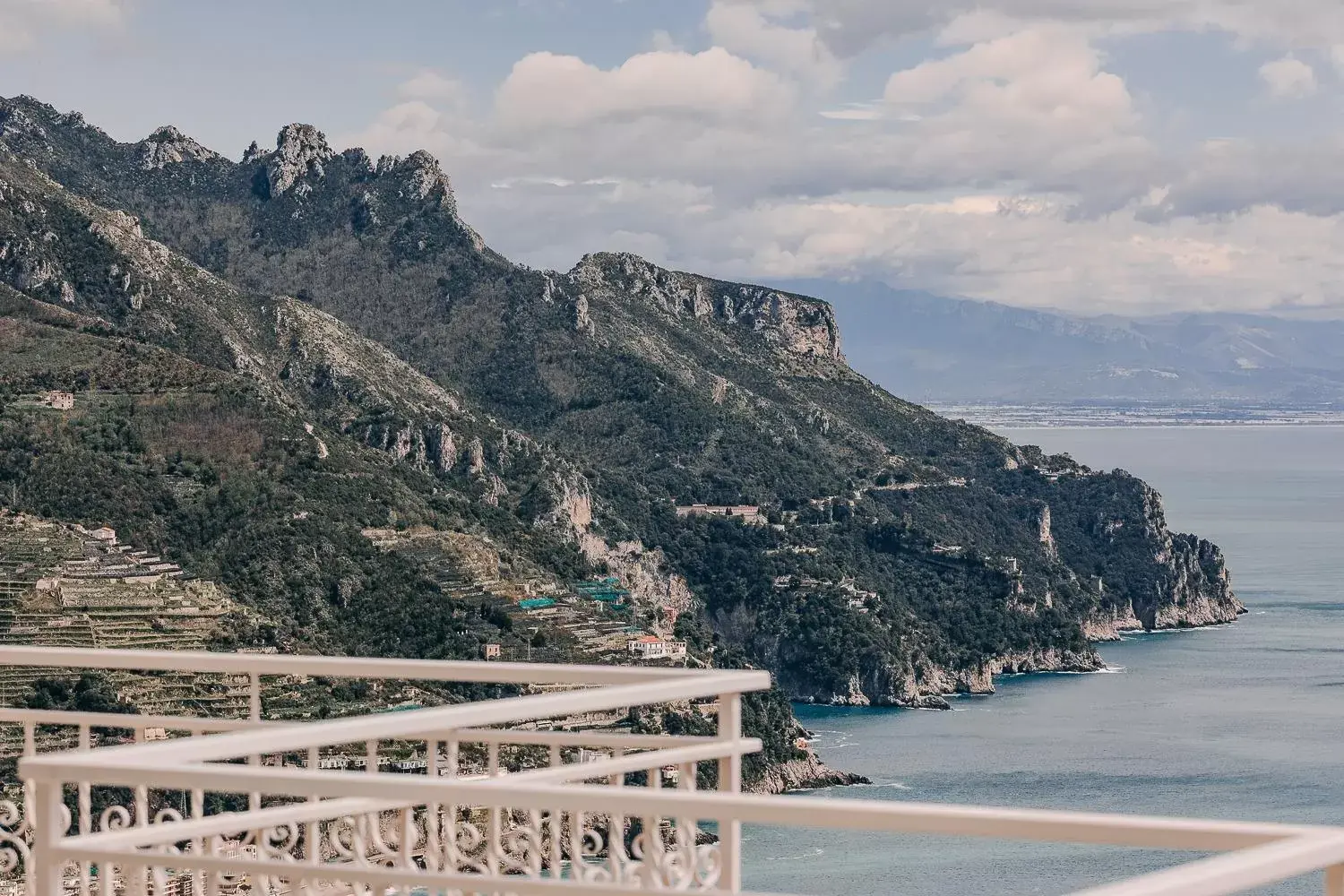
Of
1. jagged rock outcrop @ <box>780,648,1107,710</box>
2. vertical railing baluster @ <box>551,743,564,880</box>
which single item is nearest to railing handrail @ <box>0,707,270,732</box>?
vertical railing baluster @ <box>551,743,564,880</box>

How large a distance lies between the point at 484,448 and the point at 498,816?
8058cm

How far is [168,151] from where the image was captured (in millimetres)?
103688

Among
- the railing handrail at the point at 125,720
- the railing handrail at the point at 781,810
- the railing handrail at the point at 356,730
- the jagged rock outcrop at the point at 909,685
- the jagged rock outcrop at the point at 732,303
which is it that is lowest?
the jagged rock outcrop at the point at 909,685

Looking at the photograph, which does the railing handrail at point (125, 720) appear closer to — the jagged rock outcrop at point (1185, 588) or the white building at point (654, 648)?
the white building at point (654, 648)

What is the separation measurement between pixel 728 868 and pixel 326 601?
56.3 m

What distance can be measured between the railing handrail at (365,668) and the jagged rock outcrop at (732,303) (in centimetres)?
10293

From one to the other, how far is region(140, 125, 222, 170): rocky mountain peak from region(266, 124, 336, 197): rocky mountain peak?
4.74m

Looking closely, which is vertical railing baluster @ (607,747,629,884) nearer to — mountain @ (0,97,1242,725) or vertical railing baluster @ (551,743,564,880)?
vertical railing baluster @ (551,743,564,880)

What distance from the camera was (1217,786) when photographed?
60.8 meters

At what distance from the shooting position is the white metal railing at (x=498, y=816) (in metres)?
3.48

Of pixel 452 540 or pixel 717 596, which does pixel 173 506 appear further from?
pixel 717 596

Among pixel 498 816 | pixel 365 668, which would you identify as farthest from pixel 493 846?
pixel 365 668

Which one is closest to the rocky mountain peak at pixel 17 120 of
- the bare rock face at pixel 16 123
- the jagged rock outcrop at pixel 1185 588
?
the bare rock face at pixel 16 123

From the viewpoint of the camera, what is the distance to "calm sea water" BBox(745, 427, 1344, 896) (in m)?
50.2
